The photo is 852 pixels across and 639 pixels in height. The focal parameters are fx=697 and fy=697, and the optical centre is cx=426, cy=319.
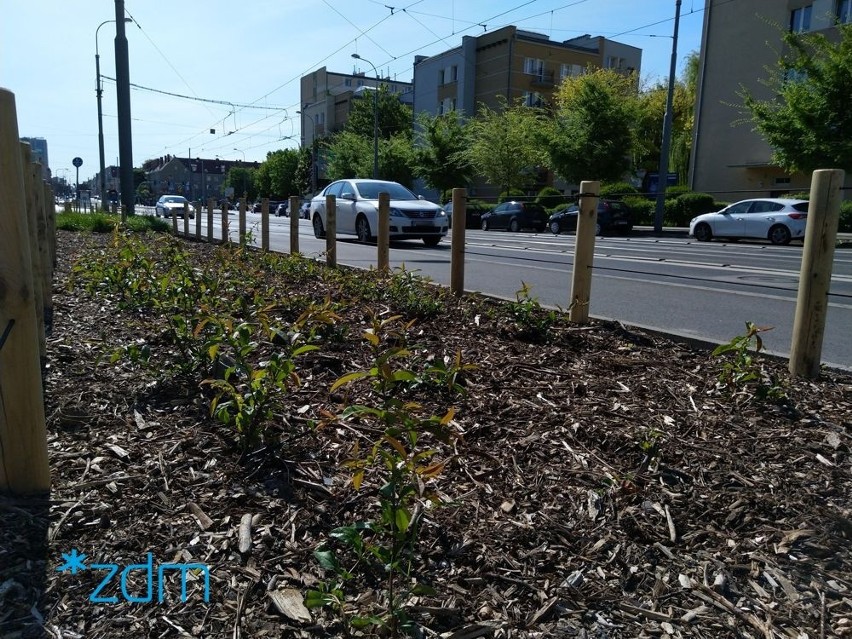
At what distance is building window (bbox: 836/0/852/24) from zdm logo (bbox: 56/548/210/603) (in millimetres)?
38345

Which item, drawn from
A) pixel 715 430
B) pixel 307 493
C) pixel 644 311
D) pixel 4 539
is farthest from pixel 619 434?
pixel 644 311

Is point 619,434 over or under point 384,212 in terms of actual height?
under

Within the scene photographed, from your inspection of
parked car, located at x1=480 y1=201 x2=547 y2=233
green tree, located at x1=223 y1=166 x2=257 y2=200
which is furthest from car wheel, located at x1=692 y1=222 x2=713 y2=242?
green tree, located at x1=223 y1=166 x2=257 y2=200

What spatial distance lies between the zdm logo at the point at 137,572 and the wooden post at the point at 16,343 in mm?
490

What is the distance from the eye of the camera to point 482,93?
2346 inches

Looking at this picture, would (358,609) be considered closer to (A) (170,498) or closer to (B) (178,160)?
(A) (170,498)

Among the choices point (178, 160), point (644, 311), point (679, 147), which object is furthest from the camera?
point (178, 160)

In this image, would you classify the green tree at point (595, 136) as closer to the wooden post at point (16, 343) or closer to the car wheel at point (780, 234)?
the car wheel at point (780, 234)

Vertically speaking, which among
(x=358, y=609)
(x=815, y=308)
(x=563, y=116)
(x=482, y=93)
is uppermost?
(x=482, y=93)

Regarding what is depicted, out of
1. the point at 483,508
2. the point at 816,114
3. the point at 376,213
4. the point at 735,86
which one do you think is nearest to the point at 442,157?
the point at 735,86

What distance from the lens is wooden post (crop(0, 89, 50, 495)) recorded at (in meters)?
2.46

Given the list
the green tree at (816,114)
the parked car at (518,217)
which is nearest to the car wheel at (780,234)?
the green tree at (816,114)

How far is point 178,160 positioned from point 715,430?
14186 cm

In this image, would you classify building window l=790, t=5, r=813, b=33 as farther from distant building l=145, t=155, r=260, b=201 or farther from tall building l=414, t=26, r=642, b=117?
distant building l=145, t=155, r=260, b=201
